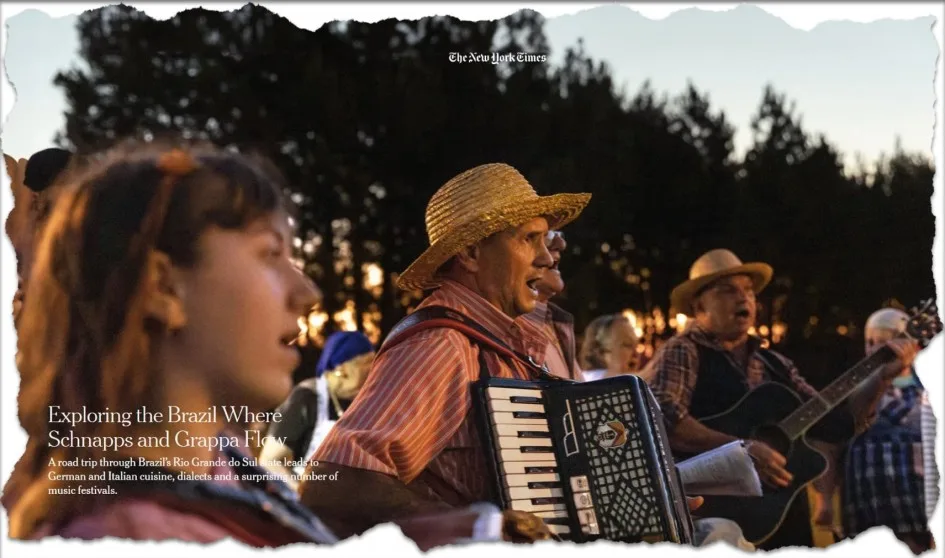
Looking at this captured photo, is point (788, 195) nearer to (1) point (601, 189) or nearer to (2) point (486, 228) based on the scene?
(1) point (601, 189)

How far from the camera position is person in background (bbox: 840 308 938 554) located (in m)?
5.83

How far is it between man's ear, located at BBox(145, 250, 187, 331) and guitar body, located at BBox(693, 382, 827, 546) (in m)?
2.27

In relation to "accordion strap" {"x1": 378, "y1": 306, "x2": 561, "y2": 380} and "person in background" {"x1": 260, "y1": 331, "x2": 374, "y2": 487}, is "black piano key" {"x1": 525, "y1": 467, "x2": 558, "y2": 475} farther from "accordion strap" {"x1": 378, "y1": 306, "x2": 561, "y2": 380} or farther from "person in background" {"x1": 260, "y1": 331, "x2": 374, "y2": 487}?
"person in background" {"x1": 260, "y1": 331, "x2": 374, "y2": 487}

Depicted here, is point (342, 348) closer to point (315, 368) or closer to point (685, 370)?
point (315, 368)

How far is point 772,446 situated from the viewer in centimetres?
579

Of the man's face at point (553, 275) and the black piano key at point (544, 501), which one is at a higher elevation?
the man's face at point (553, 275)

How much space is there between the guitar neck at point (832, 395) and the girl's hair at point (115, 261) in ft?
7.60

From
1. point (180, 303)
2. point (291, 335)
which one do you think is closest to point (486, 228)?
point (291, 335)

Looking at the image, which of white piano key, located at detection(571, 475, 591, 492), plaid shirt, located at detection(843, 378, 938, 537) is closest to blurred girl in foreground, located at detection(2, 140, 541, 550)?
white piano key, located at detection(571, 475, 591, 492)

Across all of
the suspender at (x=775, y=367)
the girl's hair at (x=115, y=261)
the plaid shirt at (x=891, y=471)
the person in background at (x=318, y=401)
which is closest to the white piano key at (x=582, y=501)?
the person in background at (x=318, y=401)

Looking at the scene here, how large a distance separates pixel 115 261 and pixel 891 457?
10.5 feet

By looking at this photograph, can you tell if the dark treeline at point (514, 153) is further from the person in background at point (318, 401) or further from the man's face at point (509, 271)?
→ the man's face at point (509, 271)

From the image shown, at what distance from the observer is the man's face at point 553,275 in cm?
551

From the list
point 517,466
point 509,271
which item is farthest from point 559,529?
point 509,271
